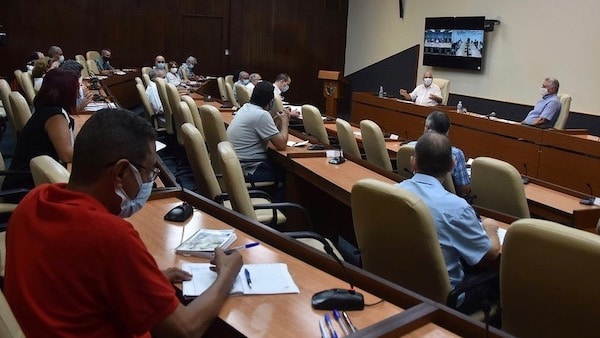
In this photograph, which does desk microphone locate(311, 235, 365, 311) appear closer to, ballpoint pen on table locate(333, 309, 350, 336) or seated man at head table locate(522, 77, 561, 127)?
ballpoint pen on table locate(333, 309, 350, 336)

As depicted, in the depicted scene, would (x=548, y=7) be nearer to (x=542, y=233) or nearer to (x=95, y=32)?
(x=542, y=233)

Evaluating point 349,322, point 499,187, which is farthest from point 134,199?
point 499,187

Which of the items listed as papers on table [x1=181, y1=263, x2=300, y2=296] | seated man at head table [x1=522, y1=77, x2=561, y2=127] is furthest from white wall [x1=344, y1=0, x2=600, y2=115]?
papers on table [x1=181, y1=263, x2=300, y2=296]

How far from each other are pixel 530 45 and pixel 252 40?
6970mm

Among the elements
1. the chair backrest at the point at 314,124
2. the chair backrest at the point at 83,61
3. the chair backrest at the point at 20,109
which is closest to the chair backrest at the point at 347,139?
the chair backrest at the point at 314,124

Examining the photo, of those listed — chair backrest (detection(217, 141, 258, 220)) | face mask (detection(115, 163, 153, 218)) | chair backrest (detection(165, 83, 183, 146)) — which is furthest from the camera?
chair backrest (detection(165, 83, 183, 146))

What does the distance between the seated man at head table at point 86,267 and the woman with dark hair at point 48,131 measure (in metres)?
2.05

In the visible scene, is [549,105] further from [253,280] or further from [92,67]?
[92,67]

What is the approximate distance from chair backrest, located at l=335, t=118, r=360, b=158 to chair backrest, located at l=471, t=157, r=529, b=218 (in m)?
1.40

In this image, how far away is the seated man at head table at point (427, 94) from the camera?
8859 millimetres

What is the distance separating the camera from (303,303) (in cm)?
169

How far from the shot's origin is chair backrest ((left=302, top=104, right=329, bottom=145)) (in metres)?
5.46

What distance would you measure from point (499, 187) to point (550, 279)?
143cm

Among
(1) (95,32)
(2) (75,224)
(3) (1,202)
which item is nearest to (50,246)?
(2) (75,224)
